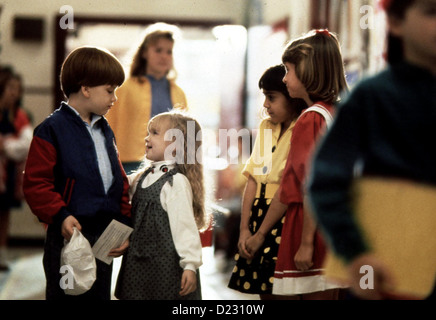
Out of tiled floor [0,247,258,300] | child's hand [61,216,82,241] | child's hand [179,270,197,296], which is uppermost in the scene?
child's hand [61,216,82,241]

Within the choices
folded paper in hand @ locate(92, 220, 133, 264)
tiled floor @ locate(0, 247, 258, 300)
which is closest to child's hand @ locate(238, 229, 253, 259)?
folded paper in hand @ locate(92, 220, 133, 264)

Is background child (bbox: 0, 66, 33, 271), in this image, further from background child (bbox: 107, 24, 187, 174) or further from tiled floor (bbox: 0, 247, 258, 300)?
background child (bbox: 107, 24, 187, 174)

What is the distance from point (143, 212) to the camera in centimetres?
193

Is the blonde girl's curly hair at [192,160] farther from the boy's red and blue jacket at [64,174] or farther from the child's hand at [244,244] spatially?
the boy's red and blue jacket at [64,174]

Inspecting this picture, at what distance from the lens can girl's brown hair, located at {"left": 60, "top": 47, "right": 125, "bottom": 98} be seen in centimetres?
187

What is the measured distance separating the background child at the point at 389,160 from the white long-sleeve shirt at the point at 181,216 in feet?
3.18

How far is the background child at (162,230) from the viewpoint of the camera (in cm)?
193

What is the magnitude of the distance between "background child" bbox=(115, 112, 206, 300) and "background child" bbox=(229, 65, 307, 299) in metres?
0.13

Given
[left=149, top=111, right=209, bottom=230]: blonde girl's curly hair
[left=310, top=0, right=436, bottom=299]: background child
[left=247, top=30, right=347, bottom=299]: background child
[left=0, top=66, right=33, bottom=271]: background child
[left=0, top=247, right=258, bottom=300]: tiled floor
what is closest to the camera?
[left=310, top=0, right=436, bottom=299]: background child

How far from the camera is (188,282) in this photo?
1.93m

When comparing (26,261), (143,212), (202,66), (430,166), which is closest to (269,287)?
(143,212)

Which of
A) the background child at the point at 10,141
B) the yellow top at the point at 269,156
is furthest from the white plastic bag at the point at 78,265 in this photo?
the background child at the point at 10,141

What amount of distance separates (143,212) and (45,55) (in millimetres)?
4836

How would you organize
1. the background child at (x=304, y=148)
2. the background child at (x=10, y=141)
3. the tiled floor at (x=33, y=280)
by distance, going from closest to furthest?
the background child at (x=304, y=148)
the tiled floor at (x=33, y=280)
the background child at (x=10, y=141)
